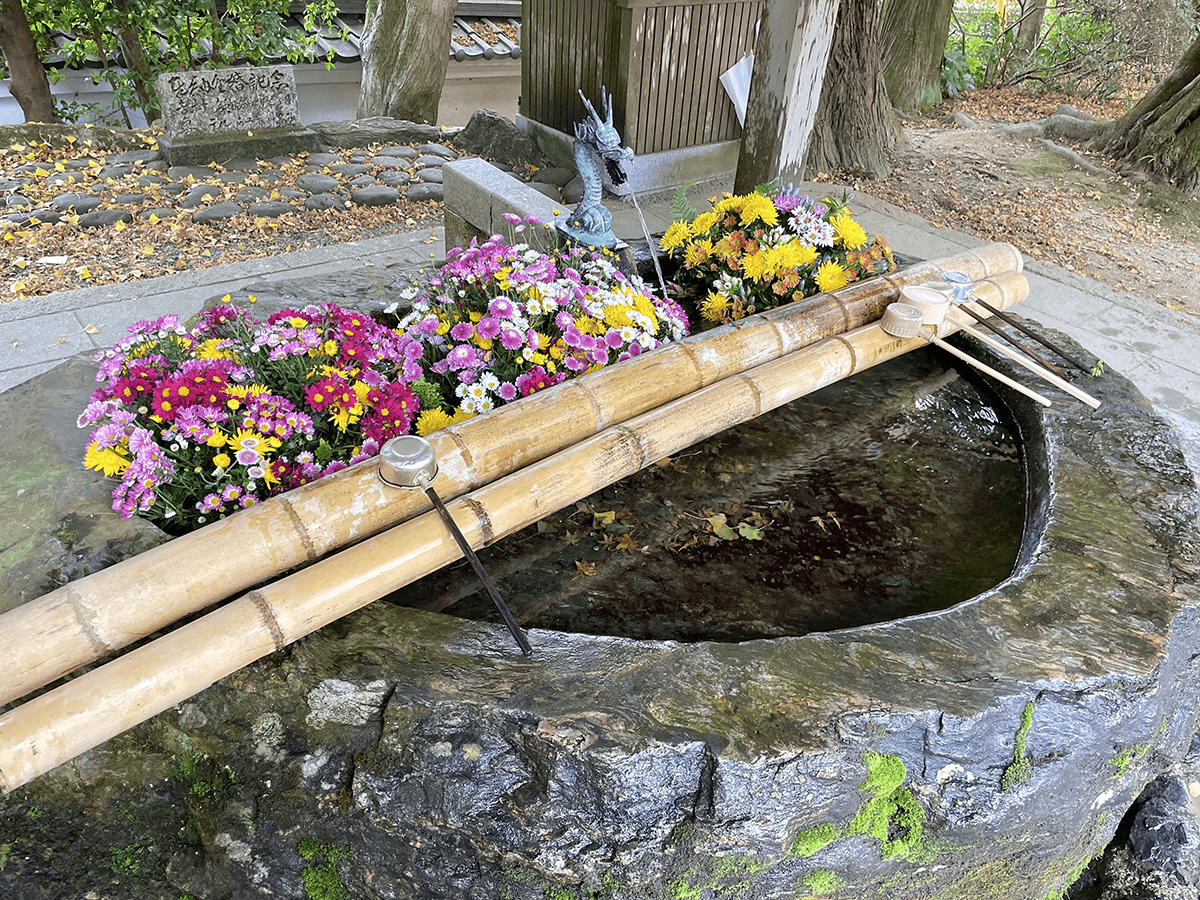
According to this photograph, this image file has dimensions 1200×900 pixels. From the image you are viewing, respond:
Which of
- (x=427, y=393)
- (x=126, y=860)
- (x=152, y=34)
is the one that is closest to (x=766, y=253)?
(x=427, y=393)

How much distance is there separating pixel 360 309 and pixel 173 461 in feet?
3.97

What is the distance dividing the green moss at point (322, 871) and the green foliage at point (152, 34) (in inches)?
288

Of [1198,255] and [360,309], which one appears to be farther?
[1198,255]

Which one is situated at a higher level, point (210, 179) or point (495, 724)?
point (495, 724)

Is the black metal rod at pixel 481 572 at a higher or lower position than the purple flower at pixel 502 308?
lower

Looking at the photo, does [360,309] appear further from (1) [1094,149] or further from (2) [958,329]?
(1) [1094,149]

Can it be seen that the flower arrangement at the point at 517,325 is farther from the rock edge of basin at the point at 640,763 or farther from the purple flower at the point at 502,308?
the rock edge of basin at the point at 640,763

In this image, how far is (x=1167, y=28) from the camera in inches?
380

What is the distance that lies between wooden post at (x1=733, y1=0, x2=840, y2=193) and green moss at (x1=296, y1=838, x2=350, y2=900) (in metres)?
3.97

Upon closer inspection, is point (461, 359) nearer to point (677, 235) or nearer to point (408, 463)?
point (408, 463)

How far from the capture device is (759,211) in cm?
335

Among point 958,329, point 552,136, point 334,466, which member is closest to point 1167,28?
point 552,136

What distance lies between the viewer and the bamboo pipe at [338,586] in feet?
4.85

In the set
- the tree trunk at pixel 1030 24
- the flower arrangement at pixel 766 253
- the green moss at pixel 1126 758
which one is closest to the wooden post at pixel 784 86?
the flower arrangement at pixel 766 253
